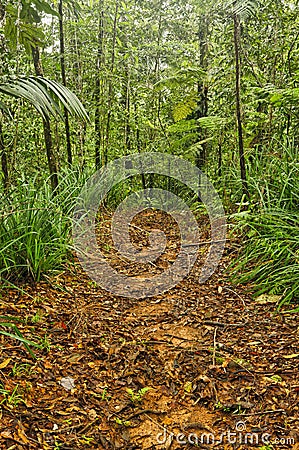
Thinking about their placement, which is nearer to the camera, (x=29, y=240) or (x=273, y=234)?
(x=29, y=240)

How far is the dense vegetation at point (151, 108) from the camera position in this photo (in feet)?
8.25

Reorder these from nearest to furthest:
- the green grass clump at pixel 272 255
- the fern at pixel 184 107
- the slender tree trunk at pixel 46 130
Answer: the green grass clump at pixel 272 255, the slender tree trunk at pixel 46 130, the fern at pixel 184 107

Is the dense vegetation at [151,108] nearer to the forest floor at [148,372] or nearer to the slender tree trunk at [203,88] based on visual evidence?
the slender tree trunk at [203,88]

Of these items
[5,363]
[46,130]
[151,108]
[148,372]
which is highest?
[151,108]

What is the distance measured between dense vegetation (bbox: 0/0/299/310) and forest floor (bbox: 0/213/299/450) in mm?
337

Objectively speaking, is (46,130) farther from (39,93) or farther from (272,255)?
(272,255)

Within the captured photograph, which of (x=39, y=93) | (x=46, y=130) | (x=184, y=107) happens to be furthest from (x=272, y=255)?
(x=184, y=107)

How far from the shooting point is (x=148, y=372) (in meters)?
1.85

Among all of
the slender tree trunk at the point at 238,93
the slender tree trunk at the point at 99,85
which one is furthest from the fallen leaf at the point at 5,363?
the slender tree trunk at the point at 99,85

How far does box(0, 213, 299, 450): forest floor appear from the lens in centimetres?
145

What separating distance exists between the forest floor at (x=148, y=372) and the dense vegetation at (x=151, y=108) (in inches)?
13.3

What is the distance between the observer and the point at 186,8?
5.42 meters

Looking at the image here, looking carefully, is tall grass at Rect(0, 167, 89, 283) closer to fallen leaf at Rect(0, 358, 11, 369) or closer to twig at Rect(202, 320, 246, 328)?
fallen leaf at Rect(0, 358, 11, 369)

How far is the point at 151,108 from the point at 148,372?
15.3 ft
